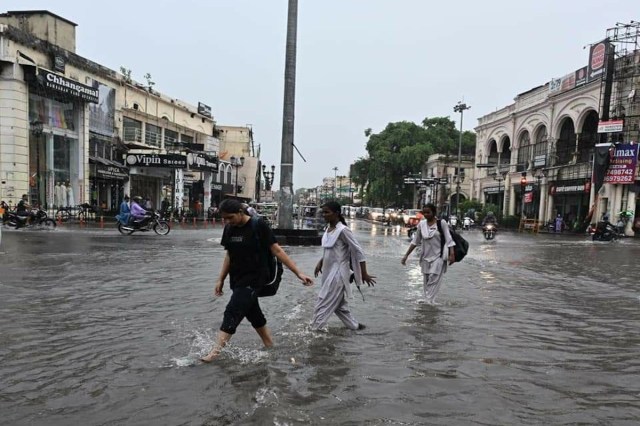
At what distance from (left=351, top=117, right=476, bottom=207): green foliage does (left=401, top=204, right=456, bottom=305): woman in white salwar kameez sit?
178ft

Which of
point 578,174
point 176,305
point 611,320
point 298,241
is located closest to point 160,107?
point 298,241

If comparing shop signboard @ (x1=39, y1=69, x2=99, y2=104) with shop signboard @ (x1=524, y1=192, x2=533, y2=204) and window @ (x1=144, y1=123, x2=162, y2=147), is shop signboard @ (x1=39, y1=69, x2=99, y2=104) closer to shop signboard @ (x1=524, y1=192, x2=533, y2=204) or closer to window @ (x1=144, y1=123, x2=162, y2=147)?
window @ (x1=144, y1=123, x2=162, y2=147)

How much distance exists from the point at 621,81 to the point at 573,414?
113 ft

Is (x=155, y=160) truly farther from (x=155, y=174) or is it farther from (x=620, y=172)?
(x=620, y=172)

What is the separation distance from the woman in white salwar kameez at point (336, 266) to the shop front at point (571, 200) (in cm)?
3321

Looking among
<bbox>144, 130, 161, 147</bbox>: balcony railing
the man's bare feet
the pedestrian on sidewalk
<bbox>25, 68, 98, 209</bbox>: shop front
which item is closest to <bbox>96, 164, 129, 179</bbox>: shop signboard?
<bbox>25, 68, 98, 209</bbox>: shop front

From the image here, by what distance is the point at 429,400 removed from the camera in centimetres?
403

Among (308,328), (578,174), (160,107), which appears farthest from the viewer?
(160,107)

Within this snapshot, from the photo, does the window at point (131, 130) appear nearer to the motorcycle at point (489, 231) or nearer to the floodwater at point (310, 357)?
the motorcycle at point (489, 231)

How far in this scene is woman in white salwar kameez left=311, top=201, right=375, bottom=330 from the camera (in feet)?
19.3

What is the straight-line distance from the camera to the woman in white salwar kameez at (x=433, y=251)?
773 cm

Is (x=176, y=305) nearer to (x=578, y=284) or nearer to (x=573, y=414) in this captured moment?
(x=573, y=414)

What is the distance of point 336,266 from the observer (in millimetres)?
5949

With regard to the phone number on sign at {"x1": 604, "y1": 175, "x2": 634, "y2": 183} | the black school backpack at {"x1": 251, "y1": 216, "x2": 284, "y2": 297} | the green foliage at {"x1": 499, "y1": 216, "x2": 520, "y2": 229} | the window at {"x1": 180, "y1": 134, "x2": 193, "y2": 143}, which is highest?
the window at {"x1": 180, "y1": 134, "x2": 193, "y2": 143}
